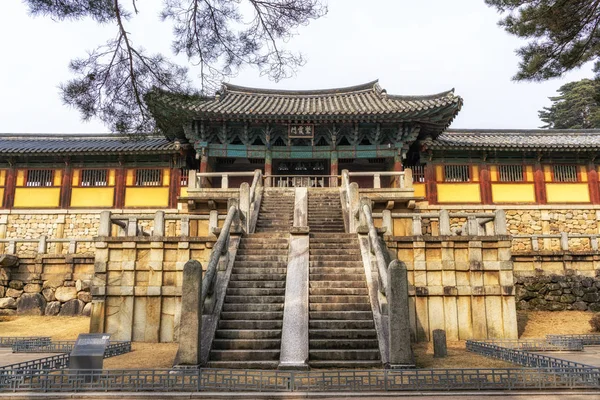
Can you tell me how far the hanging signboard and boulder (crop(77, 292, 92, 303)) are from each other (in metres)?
10.1

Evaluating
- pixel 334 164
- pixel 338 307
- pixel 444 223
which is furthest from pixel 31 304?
pixel 444 223

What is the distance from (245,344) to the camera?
9117 mm

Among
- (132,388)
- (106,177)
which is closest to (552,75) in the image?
(132,388)

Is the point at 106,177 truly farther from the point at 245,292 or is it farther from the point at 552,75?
the point at 552,75

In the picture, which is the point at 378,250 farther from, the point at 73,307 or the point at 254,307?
the point at 73,307

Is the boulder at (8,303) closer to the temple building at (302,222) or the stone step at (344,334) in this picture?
the temple building at (302,222)

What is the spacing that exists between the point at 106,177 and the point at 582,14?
2007 cm

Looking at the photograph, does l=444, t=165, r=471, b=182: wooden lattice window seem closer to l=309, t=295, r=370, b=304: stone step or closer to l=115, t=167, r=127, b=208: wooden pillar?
l=309, t=295, r=370, b=304: stone step

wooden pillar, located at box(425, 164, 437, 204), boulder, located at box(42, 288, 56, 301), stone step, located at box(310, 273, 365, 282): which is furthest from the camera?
wooden pillar, located at box(425, 164, 437, 204)

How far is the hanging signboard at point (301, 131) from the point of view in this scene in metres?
21.8

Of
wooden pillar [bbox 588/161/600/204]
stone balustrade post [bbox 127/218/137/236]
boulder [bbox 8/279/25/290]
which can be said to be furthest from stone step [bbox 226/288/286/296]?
wooden pillar [bbox 588/161/600/204]

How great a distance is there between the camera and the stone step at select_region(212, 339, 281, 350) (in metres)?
9.06

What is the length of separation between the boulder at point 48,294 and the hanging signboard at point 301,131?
36.1 feet

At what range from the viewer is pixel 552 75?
884 centimetres
